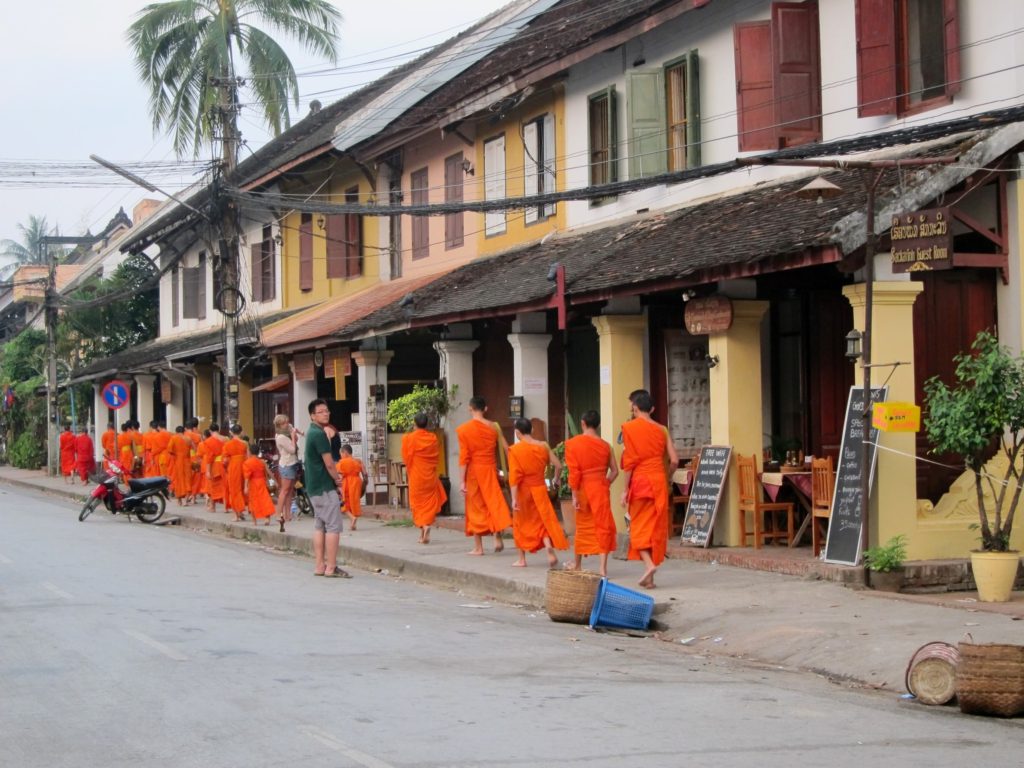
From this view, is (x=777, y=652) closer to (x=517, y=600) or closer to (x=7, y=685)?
(x=517, y=600)

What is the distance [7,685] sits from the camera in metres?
8.45

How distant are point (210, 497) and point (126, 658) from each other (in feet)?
56.2

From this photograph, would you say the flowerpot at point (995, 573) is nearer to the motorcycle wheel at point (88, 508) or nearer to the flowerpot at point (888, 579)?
the flowerpot at point (888, 579)

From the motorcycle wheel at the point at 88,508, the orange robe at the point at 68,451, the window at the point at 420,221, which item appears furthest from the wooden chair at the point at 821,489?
the orange robe at the point at 68,451

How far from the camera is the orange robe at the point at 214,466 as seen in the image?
25.2m

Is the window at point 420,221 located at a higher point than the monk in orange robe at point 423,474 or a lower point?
higher

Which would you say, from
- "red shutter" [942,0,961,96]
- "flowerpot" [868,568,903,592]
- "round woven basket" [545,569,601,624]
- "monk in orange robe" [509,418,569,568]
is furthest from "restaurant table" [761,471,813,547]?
"red shutter" [942,0,961,96]

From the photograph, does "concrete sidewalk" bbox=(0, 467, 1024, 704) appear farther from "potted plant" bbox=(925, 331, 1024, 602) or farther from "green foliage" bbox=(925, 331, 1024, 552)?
"green foliage" bbox=(925, 331, 1024, 552)

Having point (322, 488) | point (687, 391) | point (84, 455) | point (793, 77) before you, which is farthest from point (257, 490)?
point (84, 455)

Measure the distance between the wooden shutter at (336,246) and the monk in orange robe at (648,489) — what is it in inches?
622

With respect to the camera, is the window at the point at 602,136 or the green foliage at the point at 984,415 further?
the window at the point at 602,136

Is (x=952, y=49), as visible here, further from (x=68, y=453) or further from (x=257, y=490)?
(x=68, y=453)

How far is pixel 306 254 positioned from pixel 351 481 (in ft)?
32.2

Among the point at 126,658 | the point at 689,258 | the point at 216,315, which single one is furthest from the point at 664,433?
the point at 216,315
